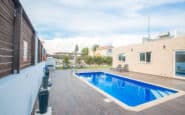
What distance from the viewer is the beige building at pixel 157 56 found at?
39.0 feet

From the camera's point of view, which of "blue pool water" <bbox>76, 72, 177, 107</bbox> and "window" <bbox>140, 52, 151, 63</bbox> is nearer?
"blue pool water" <bbox>76, 72, 177, 107</bbox>

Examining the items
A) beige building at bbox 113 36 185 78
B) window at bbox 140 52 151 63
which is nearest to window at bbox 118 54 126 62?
beige building at bbox 113 36 185 78

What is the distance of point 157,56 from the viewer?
13.5m

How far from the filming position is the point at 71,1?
868cm

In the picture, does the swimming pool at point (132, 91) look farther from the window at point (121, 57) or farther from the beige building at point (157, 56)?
the window at point (121, 57)

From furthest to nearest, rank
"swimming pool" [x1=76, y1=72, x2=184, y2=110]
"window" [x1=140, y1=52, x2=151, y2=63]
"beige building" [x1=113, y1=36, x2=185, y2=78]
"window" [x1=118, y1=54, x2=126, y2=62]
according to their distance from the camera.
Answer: "window" [x1=118, y1=54, x2=126, y2=62] < "window" [x1=140, y1=52, x2=151, y2=63] < "beige building" [x1=113, y1=36, x2=185, y2=78] < "swimming pool" [x1=76, y1=72, x2=184, y2=110]

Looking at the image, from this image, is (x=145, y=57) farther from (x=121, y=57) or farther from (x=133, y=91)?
(x=133, y=91)

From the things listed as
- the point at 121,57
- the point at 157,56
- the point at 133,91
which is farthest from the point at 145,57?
the point at 133,91

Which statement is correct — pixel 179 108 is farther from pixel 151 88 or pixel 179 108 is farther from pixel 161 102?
pixel 151 88

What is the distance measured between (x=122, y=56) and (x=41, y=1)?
47.4ft

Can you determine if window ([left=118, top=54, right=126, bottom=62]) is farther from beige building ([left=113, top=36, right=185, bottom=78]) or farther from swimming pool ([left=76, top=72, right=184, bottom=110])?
swimming pool ([left=76, top=72, right=184, bottom=110])

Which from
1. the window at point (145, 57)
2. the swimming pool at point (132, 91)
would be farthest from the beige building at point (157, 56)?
the swimming pool at point (132, 91)

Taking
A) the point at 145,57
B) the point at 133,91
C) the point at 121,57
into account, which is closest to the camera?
the point at 133,91

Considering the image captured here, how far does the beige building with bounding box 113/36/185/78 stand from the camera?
11875mm
